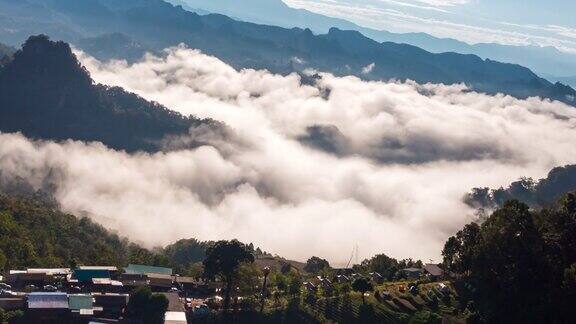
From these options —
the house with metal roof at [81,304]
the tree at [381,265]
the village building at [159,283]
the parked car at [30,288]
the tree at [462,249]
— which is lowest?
the tree at [381,265]

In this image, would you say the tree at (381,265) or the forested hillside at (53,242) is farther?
the tree at (381,265)

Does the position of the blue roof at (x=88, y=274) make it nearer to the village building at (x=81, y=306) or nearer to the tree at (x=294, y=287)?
the village building at (x=81, y=306)

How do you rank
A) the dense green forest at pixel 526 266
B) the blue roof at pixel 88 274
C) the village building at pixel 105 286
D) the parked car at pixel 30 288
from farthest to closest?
the blue roof at pixel 88 274 → the village building at pixel 105 286 → the parked car at pixel 30 288 → the dense green forest at pixel 526 266

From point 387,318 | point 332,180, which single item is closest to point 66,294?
point 387,318

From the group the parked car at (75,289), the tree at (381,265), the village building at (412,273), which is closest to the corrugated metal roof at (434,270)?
the village building at (412,273)

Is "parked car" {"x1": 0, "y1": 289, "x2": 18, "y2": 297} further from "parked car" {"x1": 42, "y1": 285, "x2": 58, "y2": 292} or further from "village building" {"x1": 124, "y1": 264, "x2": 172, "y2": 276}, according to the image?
"village building" {"x1": 124, "y1": 264, "x2": 172, "y2": 276}

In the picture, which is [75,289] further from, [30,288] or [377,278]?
[377,278]

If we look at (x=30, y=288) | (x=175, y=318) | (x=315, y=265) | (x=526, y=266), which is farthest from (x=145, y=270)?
(x=526, y=266)

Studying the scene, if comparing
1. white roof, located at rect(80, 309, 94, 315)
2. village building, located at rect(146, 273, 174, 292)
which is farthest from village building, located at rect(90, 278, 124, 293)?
white roof, located at rect(80, 309, 94, 315)
